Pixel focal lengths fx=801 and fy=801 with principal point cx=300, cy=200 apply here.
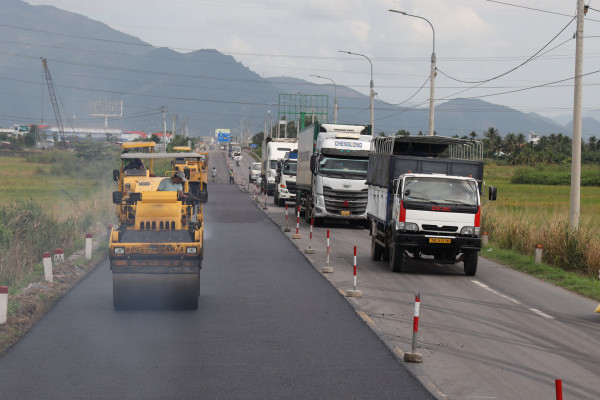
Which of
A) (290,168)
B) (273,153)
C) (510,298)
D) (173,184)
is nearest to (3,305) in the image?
(173,184)

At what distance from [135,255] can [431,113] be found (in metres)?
20.7

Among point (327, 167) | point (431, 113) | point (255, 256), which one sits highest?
point (431, 113)

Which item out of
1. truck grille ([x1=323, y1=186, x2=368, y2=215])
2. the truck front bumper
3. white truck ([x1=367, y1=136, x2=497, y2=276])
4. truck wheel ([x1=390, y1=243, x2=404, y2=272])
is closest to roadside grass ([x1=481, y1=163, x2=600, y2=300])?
the truck front bumper

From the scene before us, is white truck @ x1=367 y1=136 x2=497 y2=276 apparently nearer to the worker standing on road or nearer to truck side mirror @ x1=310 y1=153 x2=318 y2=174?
the worker standing on road

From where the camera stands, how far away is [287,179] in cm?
4700

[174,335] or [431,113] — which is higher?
[431,113]

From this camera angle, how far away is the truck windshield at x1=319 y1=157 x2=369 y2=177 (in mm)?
32188

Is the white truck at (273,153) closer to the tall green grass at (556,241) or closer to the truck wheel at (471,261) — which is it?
the tall green grass at (556,241)

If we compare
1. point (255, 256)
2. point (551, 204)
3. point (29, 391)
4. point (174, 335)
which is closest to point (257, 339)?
point (174, 335)

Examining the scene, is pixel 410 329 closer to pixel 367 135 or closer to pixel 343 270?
pixel 343 270

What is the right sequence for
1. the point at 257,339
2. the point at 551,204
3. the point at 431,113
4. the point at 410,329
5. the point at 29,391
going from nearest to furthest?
the point at 29,391 < the point at 257,339 < the point at 410,329 < the point at 431,113 < the point at 551,204

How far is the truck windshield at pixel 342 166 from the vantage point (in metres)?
32.2

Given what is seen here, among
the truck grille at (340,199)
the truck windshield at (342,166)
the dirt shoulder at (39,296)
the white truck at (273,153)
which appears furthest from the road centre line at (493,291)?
the white truck at (273,153)

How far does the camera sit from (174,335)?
37.6 feet
